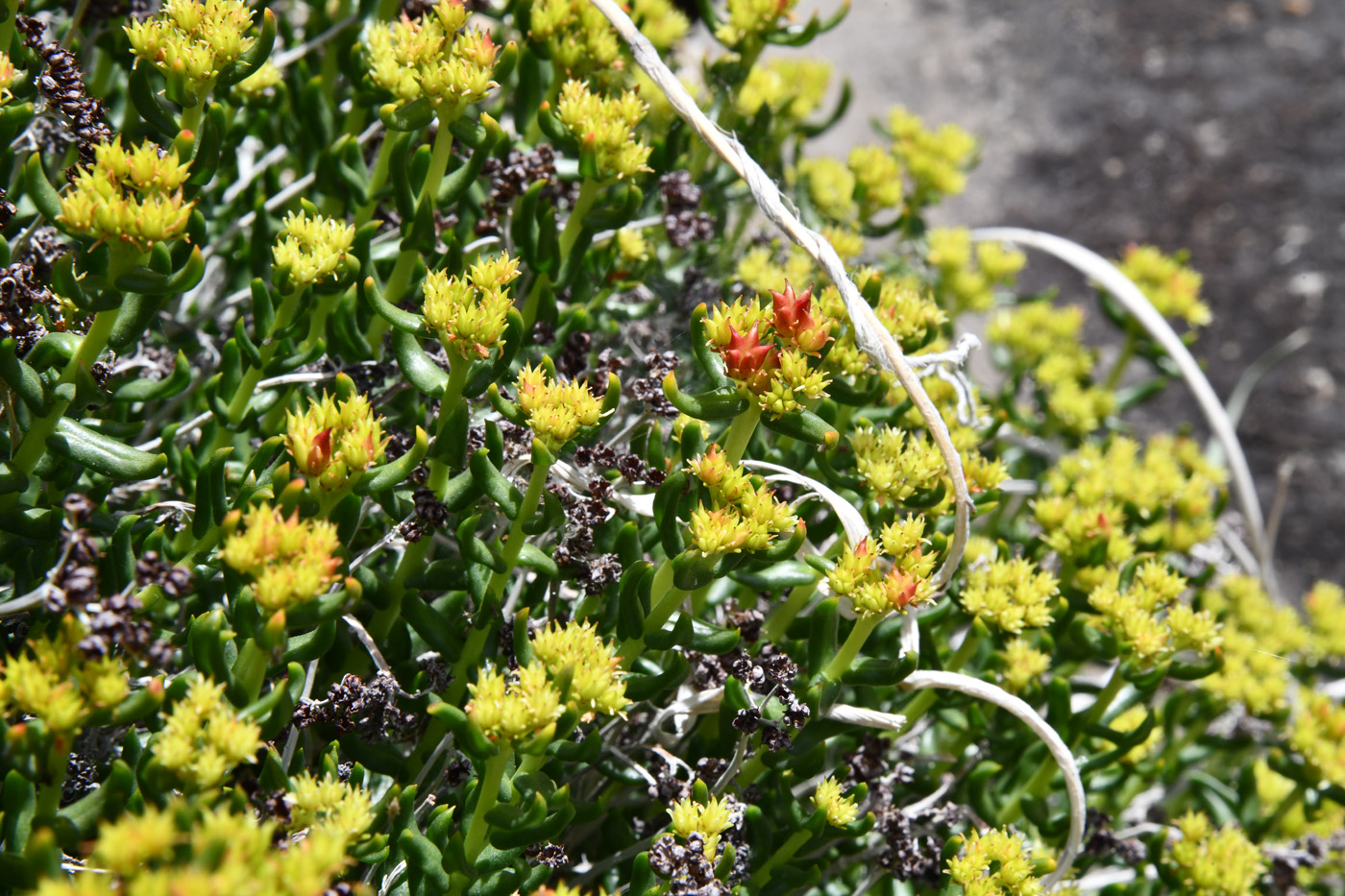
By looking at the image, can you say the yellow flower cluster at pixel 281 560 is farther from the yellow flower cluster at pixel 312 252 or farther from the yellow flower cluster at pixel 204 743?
the yellow flower cluster at pixel 312 252

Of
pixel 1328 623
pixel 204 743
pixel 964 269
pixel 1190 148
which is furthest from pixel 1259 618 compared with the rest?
pixel 1190 148

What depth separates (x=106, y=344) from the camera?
1346mm

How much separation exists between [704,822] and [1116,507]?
3.90 feet

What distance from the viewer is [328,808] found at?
3.93 ft

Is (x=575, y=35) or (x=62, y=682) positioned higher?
(x=575, y=35)

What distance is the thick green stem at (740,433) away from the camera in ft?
4.54

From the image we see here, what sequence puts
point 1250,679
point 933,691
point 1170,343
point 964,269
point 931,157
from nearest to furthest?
point 933,691 < point 1250,679 < point 1170,343 < point 931,157 < point 964,269

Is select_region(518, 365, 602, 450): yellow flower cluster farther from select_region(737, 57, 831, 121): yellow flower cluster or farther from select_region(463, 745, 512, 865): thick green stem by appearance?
select_region(737, 57, 831, 121): yellow flower cluster

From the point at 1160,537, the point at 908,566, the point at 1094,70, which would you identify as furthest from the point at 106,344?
the point at 1094,70

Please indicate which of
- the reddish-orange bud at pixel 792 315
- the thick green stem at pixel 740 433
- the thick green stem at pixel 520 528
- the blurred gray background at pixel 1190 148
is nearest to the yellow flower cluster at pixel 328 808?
the thick green stem at pixel 520 528

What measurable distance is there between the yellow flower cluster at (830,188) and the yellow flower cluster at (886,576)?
1226 millimetres

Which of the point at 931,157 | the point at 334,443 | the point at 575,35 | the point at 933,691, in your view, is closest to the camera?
the point at 334,443

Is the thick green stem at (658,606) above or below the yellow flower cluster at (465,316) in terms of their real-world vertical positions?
below

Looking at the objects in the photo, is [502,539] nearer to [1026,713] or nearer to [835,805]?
[835,805]
